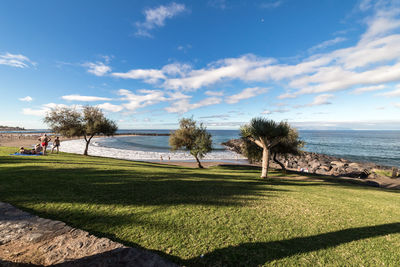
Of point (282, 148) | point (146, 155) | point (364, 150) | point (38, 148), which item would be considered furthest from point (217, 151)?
point (364, 150)

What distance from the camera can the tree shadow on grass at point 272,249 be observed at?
3.67 meters

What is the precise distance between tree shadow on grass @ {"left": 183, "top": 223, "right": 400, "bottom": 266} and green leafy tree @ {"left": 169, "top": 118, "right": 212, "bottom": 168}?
23.2m

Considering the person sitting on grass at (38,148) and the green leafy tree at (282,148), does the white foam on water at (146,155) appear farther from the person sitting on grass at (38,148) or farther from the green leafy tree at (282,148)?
the green leafy tree at (282,148)

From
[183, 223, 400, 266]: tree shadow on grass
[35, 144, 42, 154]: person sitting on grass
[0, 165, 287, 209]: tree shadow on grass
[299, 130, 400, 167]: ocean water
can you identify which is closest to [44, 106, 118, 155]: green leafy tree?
[35, 144, 42, 154]: person sitting on grass

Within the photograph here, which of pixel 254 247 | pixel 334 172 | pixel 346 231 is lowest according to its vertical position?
pixel 334 172

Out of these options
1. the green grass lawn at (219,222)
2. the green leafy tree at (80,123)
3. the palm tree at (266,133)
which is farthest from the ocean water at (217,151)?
the green grass lawn at (219,222)

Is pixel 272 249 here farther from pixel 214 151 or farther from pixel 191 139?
pixel 214 151

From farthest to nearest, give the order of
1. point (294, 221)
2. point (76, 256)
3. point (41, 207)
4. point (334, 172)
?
point (334, 172) → point (294, 221) → point (41, 207) → point (76, 256)

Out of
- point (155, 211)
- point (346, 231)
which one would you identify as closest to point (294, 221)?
point (346, 231)

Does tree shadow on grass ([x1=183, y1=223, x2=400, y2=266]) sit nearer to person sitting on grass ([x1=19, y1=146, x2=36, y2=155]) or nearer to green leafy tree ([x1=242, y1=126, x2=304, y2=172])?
green leafy tree ([x1=242, y1=126, x2=304, y2=172])

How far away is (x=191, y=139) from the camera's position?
1164 inches

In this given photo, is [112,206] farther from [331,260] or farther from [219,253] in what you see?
[331,260]

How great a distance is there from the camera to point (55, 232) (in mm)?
4152

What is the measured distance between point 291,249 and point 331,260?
2.95 ft
